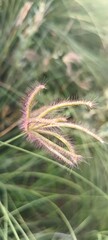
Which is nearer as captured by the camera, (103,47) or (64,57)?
(64,57)

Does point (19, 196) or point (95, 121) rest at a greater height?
point (95, 121)

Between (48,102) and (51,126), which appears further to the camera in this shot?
(48,102)

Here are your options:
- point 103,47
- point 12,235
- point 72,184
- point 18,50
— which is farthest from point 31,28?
point 12,235

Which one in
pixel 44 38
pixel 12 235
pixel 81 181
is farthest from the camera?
pixel 44 38

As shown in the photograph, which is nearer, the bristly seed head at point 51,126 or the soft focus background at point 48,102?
the bristly seed head at point 51,126

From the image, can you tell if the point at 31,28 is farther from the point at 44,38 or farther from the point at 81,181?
the point at 81,181

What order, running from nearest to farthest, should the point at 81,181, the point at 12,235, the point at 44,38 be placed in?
the point at 12,235, the point at 81,181, the point at 44,38

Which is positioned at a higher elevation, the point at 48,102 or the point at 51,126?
the point at 48,102

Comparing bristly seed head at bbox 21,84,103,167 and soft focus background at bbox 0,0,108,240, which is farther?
soft focus background at bbox 0,0,108,240
